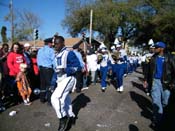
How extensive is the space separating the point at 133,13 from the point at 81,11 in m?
8.64

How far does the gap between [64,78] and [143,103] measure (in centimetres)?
424

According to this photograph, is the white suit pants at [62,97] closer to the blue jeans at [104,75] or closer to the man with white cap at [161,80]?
the man with white cap at [161,80]

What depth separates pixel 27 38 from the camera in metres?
69.1

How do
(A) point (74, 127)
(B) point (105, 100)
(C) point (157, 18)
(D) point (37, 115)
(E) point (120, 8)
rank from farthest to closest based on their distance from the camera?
(E) point (120, 8) < (C) point (157, 18) < (B) point (105, 100) < (D) point (37, 115) < (A) point (74, 127)

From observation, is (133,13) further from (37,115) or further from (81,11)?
(37,115)

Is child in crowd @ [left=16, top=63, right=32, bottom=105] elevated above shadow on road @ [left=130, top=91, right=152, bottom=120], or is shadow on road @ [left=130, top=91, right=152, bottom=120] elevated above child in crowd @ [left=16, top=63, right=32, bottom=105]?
child in crowd @ [left=16, top=63, right=32, bottom=105]

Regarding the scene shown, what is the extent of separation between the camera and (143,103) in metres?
9.87

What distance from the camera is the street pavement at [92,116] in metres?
6.75

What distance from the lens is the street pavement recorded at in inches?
266

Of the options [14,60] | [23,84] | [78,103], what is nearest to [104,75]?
[78,103]

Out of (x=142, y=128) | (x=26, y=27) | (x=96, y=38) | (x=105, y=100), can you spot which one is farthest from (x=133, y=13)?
(x=142, y=128)

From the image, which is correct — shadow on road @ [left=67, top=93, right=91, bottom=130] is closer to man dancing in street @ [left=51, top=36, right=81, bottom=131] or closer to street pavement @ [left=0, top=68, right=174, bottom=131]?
street pavement @ [left=0, top=68, right=174, bottom=131]

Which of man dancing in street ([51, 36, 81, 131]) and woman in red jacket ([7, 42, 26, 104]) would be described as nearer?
man dancing in street ([51, 36, 81, 131])

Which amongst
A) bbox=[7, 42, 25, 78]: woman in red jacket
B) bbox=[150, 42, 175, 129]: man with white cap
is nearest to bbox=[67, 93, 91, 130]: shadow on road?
bbox=[150, 42, 175, 129]: man with white cap
